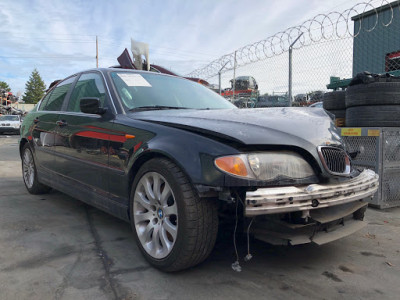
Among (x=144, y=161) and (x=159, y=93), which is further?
(x=159, y=93)

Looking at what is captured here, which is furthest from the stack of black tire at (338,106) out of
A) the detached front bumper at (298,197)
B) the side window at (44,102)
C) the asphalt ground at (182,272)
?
the side window at (44,102)

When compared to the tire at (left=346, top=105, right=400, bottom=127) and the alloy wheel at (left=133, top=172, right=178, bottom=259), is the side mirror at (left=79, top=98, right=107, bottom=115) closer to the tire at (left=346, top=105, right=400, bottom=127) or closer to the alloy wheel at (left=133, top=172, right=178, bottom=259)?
the alloy wheel at (left=133, top=172, right=178, bottom=259)

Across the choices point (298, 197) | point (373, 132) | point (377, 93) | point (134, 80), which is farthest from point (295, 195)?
point (377, 93)

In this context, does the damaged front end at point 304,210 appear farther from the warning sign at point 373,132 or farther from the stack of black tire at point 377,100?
the stack of black tire at point 377,100

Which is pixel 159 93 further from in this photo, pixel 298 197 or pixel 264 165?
pixel 298 197

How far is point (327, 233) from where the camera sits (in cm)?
230

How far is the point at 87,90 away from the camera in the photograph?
140 inches

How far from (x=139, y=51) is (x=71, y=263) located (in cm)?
750

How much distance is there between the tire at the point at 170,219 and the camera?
2.10 m

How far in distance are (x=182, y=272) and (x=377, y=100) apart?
10.4 feet

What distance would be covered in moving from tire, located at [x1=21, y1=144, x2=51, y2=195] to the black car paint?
3.43 feet

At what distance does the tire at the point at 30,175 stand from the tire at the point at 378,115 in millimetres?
4230

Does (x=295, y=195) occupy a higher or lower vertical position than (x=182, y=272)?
higher

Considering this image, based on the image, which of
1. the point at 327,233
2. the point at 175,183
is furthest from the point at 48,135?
the point at 327,233
